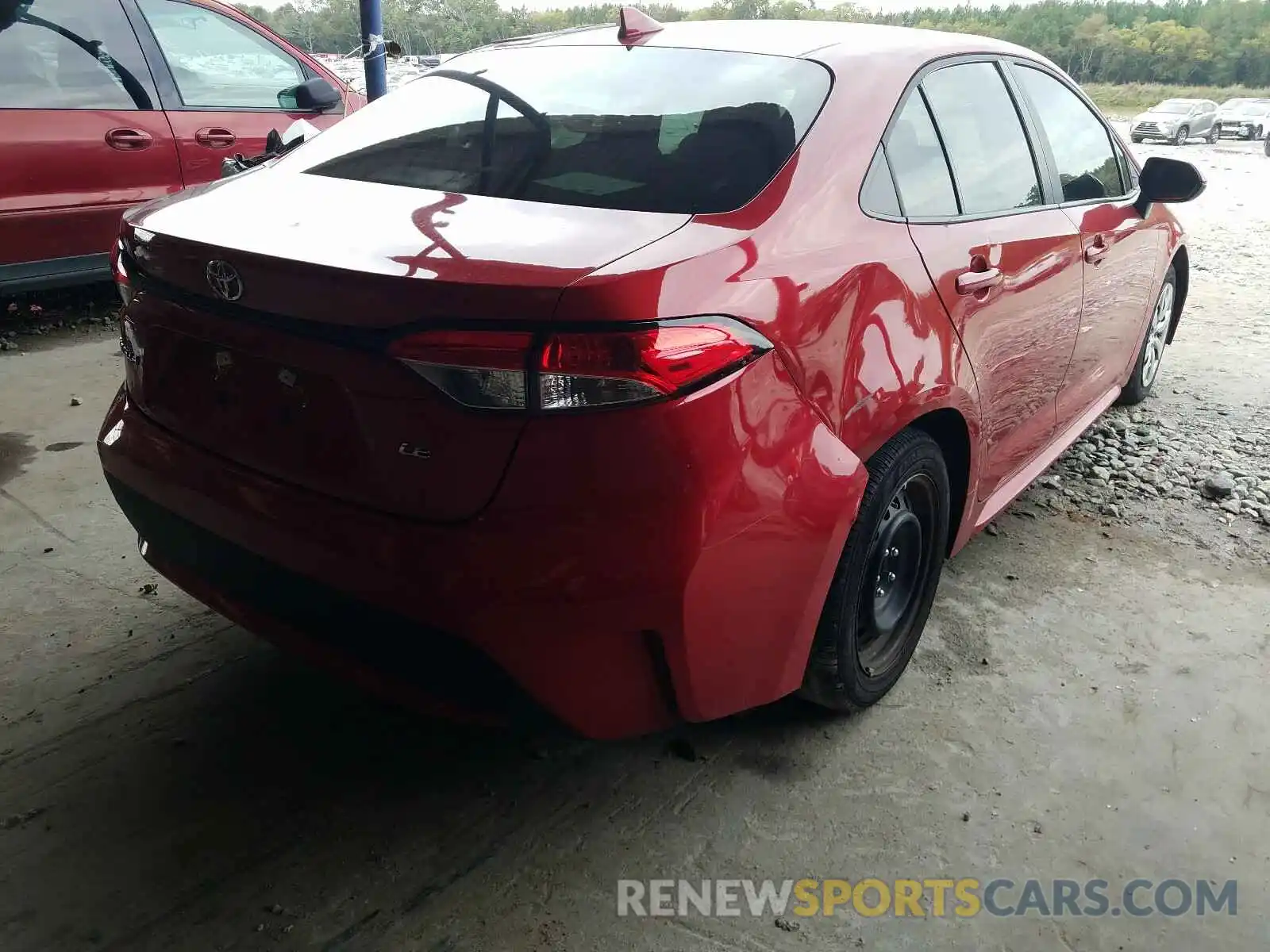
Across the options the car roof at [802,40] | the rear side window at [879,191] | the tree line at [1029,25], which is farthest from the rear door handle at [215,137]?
the rear side window at [879,191]

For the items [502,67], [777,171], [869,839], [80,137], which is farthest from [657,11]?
[80,137]

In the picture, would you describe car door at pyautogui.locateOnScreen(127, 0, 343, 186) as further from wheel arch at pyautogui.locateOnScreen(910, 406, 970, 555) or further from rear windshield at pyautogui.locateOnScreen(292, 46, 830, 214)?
wheel arch at pyautogui.locateOnScreen(910, 406, 970, 555)

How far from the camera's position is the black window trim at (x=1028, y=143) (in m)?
2.04

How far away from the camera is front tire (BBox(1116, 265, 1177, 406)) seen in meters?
4.10

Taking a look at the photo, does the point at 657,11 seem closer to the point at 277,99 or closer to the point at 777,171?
the point at 777,171

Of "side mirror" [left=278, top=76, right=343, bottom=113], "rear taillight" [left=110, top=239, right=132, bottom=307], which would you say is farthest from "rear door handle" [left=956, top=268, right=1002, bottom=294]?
"side mirror" [left=278, top=76, right=343, bottom=113]

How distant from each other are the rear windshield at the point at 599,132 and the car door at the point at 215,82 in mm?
3090

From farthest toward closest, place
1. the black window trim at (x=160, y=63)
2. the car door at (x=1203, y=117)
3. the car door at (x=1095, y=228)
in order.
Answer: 1. the car door at (x=1203, y=117)
2. the black window trim at (x=160, y=63)
3. the car door at (x=1095, y=228)

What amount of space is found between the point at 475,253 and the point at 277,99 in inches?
181

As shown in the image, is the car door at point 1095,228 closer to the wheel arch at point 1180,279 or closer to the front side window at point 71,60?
the wheel arch at point 1180,279

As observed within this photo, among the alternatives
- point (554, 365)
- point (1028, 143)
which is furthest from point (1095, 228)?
point (554, 365)

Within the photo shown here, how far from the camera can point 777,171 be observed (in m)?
1.78

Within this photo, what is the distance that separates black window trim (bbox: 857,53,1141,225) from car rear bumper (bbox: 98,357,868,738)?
2.09 feet

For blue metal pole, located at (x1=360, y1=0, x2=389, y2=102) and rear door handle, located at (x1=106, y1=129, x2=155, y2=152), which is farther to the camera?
blue metal pole, located at (x1=360, y1=0, x2=389, y2=102)
